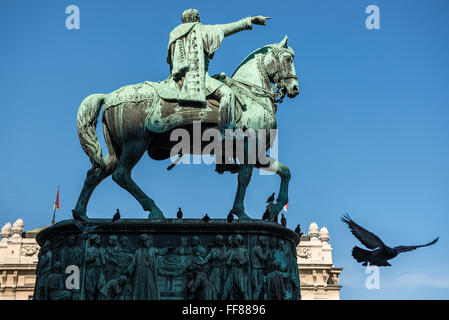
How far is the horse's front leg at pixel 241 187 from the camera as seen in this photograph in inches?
529

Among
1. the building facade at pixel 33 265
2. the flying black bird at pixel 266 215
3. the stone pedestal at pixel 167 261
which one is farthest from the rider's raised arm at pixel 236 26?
→ the building facade at pixel 33 265

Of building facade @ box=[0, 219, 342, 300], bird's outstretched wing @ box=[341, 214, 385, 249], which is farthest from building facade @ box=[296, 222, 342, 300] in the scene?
bird's outstretched wing @ box=[341, 214, 385, 249]

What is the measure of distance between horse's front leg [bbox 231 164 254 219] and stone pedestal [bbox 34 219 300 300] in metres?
0.52

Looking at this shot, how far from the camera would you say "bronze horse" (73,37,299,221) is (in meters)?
13.6

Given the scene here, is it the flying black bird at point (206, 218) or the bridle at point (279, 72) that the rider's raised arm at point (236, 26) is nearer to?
the bridle at point (279, 72)

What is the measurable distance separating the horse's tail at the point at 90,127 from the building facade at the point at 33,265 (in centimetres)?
3039

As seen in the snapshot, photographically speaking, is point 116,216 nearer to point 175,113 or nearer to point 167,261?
point 167,261

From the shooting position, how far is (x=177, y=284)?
40.3 ft

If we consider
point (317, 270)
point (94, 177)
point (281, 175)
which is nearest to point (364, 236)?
point (281, 175)

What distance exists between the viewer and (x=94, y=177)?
13.6 metres

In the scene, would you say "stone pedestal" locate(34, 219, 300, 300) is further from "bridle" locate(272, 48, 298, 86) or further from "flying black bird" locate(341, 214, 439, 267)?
"bridle" locate(272, 48, 298, 86)
